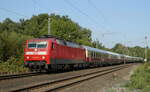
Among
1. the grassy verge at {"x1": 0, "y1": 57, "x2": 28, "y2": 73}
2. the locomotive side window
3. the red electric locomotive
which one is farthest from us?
the grassy verge at {"x1": 0, "y1": 57, "x2": 28, "y2": 73}

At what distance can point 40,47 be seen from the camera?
829 inches

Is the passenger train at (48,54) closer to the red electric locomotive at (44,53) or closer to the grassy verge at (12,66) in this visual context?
the red electric locomotive at (44,53)

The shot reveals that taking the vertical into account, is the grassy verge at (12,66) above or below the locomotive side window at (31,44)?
below

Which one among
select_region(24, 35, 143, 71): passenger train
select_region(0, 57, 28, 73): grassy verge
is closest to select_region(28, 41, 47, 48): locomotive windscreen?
select_region(24, 35, 143, 71): passenger train

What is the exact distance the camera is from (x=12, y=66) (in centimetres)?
2406

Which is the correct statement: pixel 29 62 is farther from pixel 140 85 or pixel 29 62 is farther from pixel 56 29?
pixel 56 29

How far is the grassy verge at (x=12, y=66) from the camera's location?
905 inches

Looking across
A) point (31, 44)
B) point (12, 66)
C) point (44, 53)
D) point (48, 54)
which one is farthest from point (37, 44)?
point (12, 66)

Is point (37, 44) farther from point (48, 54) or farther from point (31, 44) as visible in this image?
point (48, 54)

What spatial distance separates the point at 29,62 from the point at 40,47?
169 centimetres

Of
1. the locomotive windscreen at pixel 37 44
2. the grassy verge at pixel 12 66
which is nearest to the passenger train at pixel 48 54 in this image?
the locomotive windscreen at pixel 37 44

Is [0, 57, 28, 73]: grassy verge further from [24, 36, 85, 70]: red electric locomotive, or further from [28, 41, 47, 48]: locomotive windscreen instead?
[28, 41, 47, 48]: locomotive windscreen

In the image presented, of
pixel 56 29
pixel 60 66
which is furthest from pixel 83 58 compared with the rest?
pixel 56 29

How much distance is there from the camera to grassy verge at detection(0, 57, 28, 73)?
2299 cm
